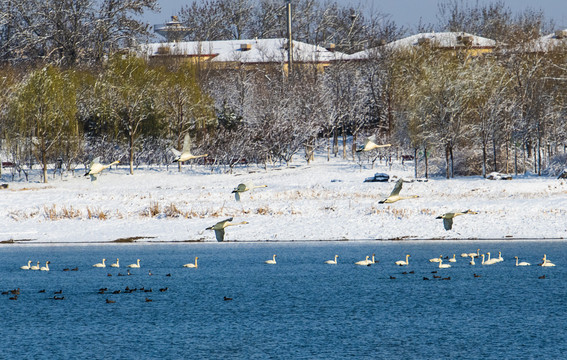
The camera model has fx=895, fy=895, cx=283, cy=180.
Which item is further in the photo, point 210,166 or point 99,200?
point 210,166

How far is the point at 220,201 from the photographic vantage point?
51812mm

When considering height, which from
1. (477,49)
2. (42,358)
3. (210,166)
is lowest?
(42,358)

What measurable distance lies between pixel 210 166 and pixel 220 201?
2331 cm

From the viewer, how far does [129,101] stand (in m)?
74.6

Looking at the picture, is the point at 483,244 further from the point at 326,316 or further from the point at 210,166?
the point at 210,166

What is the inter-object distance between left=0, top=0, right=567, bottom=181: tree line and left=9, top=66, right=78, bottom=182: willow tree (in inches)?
3.5

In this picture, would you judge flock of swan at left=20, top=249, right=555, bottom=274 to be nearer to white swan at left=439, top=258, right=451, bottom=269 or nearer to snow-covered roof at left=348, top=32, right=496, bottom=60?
white swan at left=439, top=258, right=451, bottom=269

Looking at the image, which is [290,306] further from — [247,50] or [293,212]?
[247,50]

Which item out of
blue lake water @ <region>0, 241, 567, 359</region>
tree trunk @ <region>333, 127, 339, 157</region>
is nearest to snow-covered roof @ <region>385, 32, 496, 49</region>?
tree trunk @ <region>333, 127, 339, 157</region>

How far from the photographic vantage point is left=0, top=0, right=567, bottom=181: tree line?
68562mm

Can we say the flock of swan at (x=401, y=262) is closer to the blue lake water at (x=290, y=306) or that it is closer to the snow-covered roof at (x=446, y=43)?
the blue lake water at (x=290, y=306)

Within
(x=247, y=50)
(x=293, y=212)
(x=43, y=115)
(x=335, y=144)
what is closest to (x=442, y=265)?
(x=293, y=212)

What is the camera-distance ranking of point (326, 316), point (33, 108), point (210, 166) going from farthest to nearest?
point (210, 166), point (33, 108), point (326, 316)

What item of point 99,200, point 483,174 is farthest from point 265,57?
point 99,200
